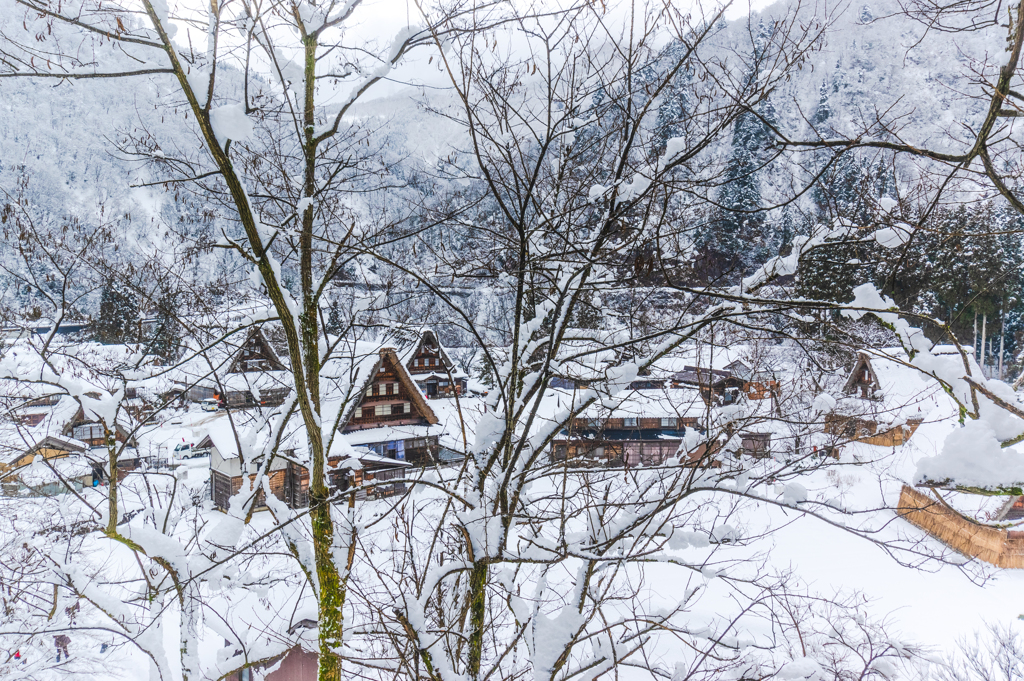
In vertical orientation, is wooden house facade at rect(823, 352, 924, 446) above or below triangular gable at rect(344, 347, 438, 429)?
above

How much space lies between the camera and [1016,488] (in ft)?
5.93

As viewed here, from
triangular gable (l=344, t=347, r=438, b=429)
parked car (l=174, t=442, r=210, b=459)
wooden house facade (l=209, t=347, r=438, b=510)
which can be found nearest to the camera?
wooden house facade (l=209, t=347, r=438, b=510)

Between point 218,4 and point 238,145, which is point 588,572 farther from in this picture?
point 238,145

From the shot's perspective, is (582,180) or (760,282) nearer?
(760,282)

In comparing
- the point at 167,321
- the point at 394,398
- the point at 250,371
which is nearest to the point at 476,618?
the point at 167,321

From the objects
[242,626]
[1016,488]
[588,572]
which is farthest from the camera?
[242,626]

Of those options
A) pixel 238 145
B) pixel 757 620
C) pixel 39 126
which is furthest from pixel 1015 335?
pixel 39 126

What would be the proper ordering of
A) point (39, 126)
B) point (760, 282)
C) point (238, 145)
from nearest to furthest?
1. point (760, 282)
2. point (238, 145)
3. point (39, 126)

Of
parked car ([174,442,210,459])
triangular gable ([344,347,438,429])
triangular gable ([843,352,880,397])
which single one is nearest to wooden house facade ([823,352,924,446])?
triangular gable ([843,352,880,397])

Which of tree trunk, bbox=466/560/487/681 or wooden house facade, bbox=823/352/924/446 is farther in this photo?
tree trunk, bbox=466/560/487/681

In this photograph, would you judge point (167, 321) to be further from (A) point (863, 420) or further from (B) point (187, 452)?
(B) point (187, 452)

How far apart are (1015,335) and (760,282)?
18.4 metres

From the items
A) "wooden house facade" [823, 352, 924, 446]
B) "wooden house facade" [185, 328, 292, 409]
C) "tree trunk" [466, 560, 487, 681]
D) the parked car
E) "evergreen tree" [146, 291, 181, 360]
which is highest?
"evergreen tree" [146, 291, 181, 360]

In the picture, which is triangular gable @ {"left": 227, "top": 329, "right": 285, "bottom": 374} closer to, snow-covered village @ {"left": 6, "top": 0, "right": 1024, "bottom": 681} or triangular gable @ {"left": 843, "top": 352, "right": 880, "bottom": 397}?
snow-covered village @ {"left": 6, "top": 0, "right": 1024, "bottom": 681}
